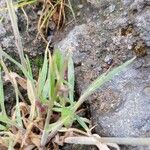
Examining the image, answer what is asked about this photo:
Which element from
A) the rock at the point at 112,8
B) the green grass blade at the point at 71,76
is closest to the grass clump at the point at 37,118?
the green grass blade at the point at 71,76

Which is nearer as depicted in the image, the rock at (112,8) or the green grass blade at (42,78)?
the green grass blade at (42,78)

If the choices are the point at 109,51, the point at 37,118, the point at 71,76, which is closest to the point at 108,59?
the point at 109,51

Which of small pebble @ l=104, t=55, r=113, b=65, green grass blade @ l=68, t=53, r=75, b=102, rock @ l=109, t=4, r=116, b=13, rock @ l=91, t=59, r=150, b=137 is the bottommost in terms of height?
rock @ l=91, t=59, r=150, b=137

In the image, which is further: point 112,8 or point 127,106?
point 112,8

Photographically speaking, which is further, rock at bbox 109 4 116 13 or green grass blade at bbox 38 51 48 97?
rock at bbox 109 4 116 13

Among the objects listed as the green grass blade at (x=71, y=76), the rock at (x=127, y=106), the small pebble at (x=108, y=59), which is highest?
the green grass blade at (x=71, y=76)

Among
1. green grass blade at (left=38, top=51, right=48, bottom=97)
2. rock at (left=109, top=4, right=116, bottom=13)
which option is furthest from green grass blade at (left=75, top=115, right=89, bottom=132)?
rock at (left=109, top=4, right=116, bottom=13)

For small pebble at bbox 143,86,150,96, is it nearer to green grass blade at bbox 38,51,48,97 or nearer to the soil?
the soil

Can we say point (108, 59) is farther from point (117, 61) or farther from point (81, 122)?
point (81, 122)

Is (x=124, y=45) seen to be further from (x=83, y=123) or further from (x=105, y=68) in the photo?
(x=83, y=123)

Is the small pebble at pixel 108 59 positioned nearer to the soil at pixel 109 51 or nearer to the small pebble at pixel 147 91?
the soil at pixel 109 51

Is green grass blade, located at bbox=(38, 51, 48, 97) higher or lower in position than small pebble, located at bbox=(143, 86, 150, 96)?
higher

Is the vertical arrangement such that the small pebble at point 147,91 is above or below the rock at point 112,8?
below
